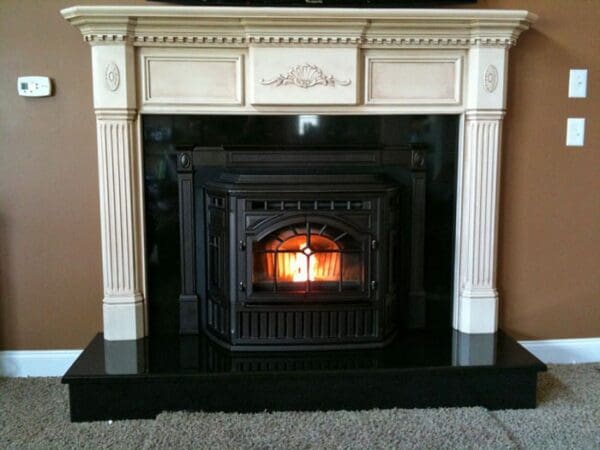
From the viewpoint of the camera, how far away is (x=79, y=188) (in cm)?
238

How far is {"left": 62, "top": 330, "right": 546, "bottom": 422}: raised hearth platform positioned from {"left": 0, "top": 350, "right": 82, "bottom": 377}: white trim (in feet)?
1.06

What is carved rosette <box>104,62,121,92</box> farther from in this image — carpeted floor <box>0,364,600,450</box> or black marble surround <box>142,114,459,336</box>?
carpeted floor <box>0,364,600,450</box>

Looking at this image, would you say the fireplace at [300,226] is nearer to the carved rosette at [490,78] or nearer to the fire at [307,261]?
the fire at [307,261]

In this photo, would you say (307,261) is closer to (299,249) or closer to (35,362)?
(299,249)

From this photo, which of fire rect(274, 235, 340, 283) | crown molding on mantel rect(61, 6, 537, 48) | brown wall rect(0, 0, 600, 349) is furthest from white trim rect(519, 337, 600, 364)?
crown molding on mantel rect(61, 6, 537, 48)

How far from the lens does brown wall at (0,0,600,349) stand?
2.30m

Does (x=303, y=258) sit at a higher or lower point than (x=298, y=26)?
lower

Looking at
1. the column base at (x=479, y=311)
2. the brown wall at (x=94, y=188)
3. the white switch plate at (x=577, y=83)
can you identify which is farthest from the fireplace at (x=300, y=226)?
the white switch plate at (x=577, y=83)

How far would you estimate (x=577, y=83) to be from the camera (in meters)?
2.45

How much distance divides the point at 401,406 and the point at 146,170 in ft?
4.33

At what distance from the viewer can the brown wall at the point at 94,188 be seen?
7.55 feet

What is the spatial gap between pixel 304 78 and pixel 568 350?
5.38 ft

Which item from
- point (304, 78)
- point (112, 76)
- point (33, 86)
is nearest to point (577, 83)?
point (304, 78)

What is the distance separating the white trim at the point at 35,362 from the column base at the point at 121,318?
0.25 meters
